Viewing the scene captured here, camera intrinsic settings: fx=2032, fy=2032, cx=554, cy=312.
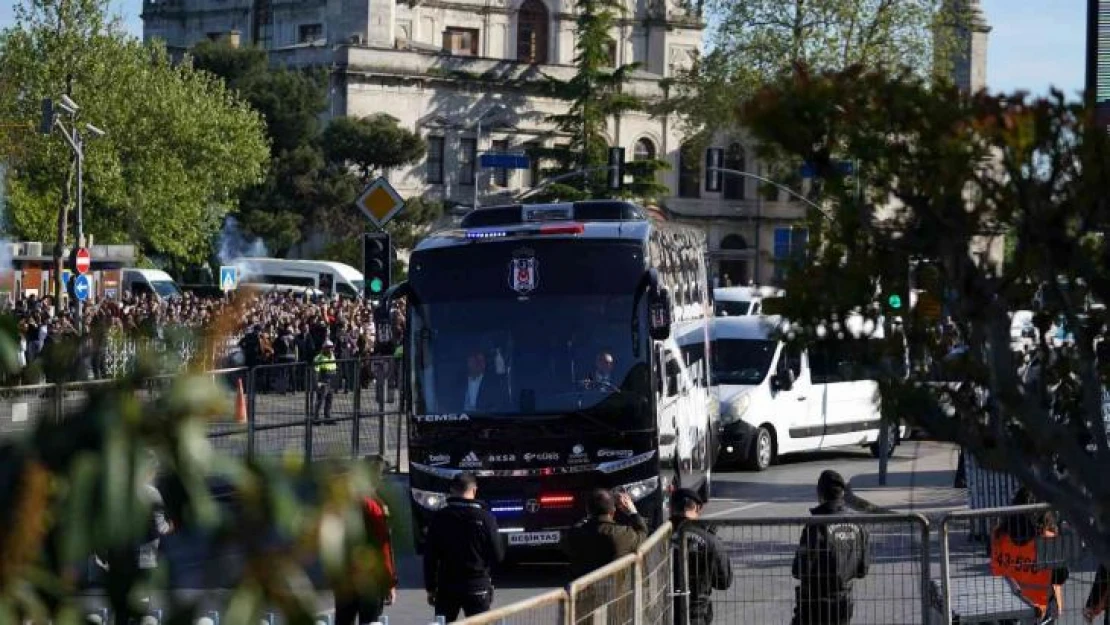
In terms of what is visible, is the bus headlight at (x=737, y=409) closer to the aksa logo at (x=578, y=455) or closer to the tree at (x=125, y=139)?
the aksa logo at (x=578, y=455)

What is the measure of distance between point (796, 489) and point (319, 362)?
6259mm

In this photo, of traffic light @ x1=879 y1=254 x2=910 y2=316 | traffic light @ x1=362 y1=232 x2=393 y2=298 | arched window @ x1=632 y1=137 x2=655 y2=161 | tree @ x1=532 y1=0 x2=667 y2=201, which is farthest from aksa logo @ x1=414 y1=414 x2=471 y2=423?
arched window @ x1=632 y1=137 x2=655 y2=161

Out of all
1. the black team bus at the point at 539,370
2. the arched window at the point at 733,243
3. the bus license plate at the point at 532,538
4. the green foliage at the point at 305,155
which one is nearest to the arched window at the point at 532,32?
the arched window at the point at 733,243

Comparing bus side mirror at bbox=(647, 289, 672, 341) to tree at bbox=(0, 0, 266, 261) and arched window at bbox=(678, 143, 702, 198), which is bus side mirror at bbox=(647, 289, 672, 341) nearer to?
tree at bbox=(0, 0, 266, 261)

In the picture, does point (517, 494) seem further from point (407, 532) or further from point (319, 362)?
point (407, 532)

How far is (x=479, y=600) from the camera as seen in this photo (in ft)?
36.6

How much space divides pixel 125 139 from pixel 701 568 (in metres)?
55.8

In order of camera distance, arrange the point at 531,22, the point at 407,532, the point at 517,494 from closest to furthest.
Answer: the point at 407,532 → the point at 517,494 → the point at 531,22

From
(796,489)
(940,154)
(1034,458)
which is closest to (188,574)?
(940,154)

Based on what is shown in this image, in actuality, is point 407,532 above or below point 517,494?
above

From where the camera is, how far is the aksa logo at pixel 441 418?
54.4ft

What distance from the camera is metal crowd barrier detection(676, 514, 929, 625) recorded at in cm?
982

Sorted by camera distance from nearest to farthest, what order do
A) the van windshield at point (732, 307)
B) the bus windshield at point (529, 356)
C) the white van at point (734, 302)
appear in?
1. the bus windshield at point (529, 356)
2. the white van at point (734, 302)
3. the van windshield at point (732, 307)

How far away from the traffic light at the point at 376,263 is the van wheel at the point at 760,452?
601 cm
